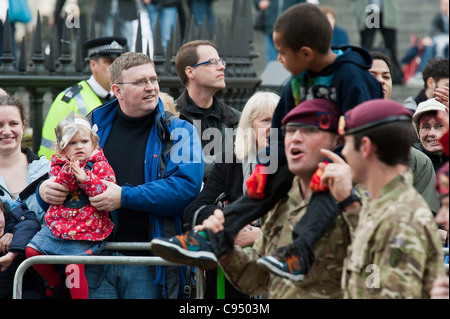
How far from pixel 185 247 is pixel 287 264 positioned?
1.70ft

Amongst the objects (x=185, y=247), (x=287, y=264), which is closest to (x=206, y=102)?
(x=185, y=247)

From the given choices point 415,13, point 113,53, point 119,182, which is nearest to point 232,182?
point 119,182

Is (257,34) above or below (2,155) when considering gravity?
above

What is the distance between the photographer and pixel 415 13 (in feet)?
56.9

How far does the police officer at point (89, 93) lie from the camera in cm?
736

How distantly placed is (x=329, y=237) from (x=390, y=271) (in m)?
0.57

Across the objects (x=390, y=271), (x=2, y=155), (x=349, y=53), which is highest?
(x=349, y=53)

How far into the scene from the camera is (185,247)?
3939 millimetres

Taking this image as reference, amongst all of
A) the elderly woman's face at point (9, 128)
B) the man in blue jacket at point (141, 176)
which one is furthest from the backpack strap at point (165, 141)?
the elderly woman's face at point (9, 128)

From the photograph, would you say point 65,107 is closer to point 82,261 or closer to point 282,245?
point 82,261

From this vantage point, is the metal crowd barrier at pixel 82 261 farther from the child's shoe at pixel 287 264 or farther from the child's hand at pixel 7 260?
the child's shoe at pixel 287 264

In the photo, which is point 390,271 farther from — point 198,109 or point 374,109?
point 198,109

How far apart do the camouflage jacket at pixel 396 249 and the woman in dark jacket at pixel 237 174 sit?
6.23 ft

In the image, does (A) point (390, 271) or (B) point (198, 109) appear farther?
(B) point (198, 109)
